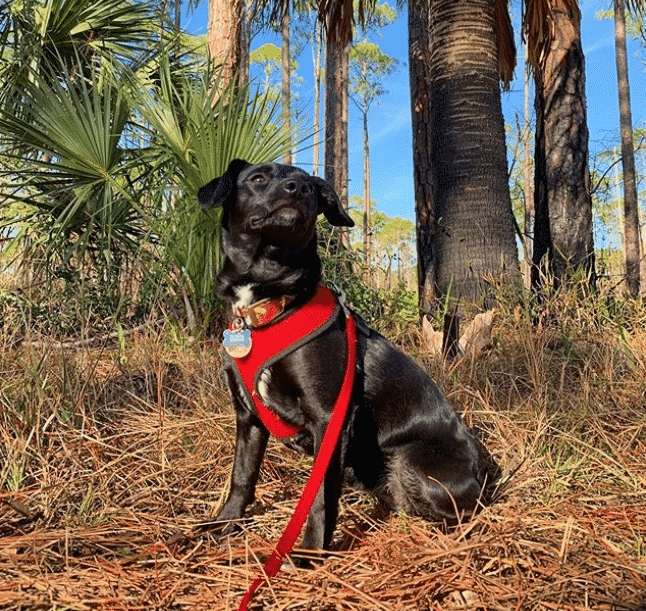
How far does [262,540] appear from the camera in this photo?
6.63 ft

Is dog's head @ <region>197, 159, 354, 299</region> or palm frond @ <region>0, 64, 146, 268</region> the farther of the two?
palm frond @ <region>0, 64, 146, 268</region>

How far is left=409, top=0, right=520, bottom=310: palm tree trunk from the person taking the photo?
4434 millimetres

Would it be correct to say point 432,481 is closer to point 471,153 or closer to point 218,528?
point 218,528

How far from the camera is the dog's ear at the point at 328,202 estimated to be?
2432 millimetres

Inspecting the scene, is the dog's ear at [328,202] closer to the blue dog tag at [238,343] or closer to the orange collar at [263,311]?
the orange collar at [263,311]

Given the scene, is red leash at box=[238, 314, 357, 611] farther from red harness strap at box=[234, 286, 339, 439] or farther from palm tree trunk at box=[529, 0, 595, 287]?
palm tree trunk at box=[529, 0, 595, 287]

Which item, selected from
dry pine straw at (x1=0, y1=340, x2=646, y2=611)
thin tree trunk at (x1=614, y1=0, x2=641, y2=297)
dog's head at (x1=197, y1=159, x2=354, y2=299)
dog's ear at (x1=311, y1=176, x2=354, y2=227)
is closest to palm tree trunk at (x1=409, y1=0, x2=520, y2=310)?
dry pine straw at (x1=0, y1=340, x2=646, y2=611)

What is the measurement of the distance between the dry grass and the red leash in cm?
6

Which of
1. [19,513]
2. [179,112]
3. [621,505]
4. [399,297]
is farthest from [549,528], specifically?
[179,112]

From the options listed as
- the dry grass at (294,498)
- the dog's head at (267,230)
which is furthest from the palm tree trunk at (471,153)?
the dog's head at (267,230)

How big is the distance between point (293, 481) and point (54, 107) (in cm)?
333

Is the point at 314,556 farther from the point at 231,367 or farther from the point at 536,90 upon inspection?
the point at 536,90

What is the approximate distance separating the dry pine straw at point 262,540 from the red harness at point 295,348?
0.98 feet

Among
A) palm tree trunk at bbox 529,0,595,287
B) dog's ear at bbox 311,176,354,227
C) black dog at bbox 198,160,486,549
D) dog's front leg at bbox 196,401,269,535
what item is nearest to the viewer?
black dog at bbox 198,160,486,549
